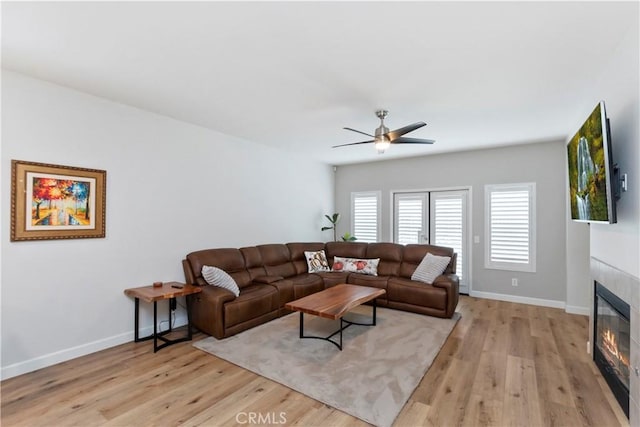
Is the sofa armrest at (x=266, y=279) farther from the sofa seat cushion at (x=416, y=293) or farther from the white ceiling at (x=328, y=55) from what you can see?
the white ceiling at (x=328, y=55)

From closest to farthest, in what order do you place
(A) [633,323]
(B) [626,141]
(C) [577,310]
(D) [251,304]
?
(A) [633,323] < (B) [626,141] < (D) [251,304] < (C) [577,310]

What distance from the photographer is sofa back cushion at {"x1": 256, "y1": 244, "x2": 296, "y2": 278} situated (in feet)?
16.2

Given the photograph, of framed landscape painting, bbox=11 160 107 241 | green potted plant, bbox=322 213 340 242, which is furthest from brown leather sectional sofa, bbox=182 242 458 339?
framed landscape painting, bbox=11 160 107 241

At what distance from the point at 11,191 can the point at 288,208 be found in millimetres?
3827

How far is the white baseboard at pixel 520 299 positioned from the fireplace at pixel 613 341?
2.18 metres

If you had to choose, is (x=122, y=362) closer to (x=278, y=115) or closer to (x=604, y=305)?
(x=278, y=115)

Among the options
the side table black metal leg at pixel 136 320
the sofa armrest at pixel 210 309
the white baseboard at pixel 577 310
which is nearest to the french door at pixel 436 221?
the white baseboard at pixel 577 310

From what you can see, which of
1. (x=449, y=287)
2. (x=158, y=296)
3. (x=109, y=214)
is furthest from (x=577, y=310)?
(x=109, y=214)

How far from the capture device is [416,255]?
17.1 ft

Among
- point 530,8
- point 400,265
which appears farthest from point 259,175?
point 530,8

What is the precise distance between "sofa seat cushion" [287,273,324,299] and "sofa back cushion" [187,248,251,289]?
27.6 inches

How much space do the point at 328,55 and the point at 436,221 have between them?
437 centimetres

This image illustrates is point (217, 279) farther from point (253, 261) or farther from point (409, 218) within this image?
point (409, 218)

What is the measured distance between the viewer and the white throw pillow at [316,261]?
549cm
